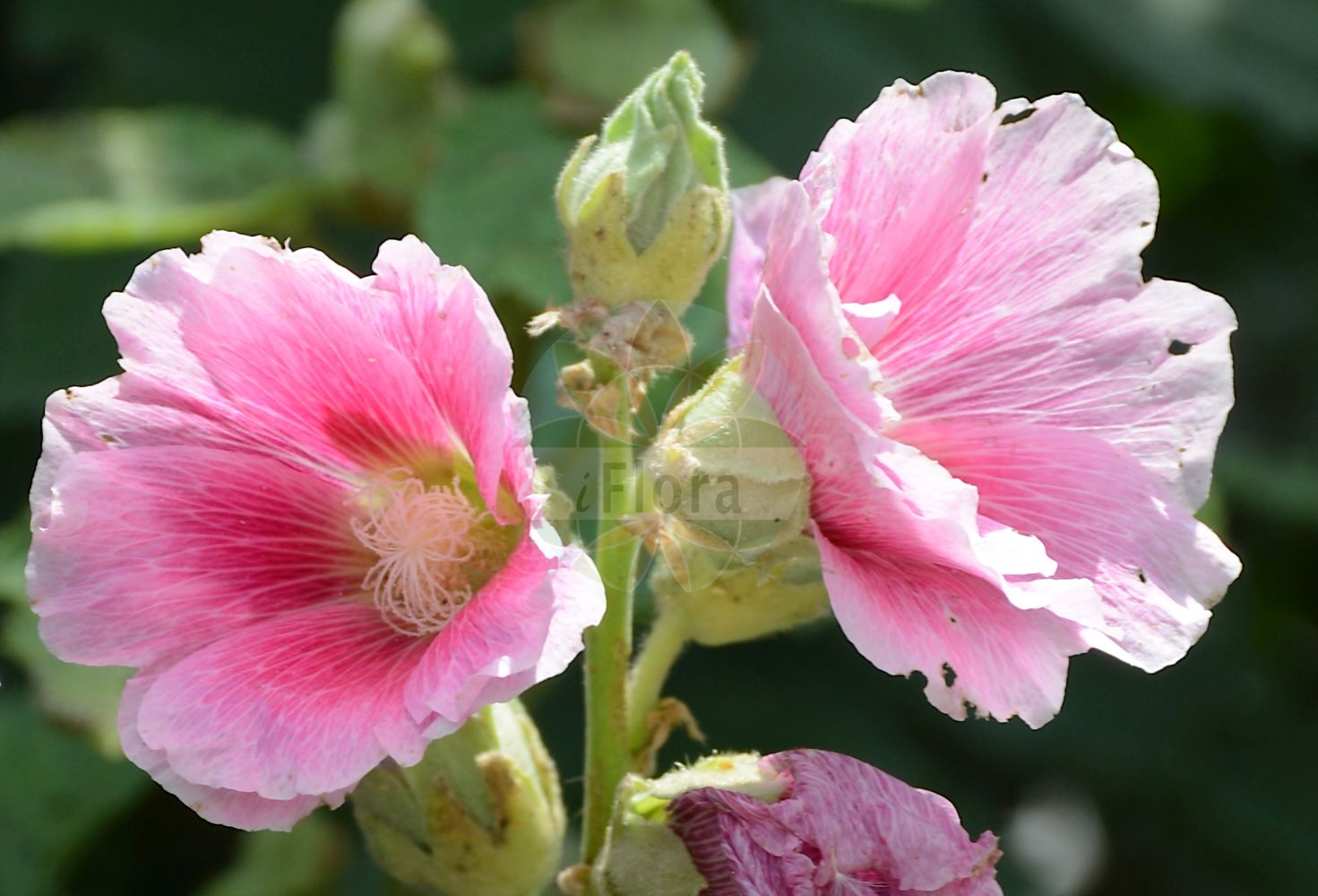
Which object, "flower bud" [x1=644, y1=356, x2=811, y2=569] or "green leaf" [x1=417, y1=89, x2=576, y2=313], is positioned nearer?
"flower bud" [x1=644, y1=356, x2=811, y2=569]

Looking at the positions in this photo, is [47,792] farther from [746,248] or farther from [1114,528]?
[1114,528]

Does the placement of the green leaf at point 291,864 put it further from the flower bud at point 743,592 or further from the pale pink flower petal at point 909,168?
the pale pink flower petal at point 909,168

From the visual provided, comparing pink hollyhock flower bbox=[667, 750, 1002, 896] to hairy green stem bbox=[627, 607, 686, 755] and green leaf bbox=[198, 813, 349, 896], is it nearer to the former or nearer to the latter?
hairy green stem bbox=[627, 607, 686, 755]

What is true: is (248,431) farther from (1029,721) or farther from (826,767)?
(1029,721)

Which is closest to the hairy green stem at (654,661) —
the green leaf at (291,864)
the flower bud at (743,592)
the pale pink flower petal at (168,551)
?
the flower bud at (743,592)

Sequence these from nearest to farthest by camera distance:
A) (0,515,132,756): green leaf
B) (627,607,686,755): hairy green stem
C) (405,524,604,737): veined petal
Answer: (405,524,604,737): veined petal < (627,607,686,755): hairy green stem < (0,515,132,756): green leaf

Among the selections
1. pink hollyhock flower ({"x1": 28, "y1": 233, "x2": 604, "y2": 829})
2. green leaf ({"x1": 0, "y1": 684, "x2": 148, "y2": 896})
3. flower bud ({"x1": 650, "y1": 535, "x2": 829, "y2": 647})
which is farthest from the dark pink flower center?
green leaf ({"x1": 0, "y1": 684, "x2": 148, "y2": 896})

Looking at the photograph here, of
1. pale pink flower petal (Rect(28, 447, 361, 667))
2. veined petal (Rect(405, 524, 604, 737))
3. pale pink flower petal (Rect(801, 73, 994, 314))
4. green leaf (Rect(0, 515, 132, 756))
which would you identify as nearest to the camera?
veined petal (Rect(405, 524, 604, 737))

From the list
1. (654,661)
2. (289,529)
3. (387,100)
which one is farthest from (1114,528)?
(387,100)
